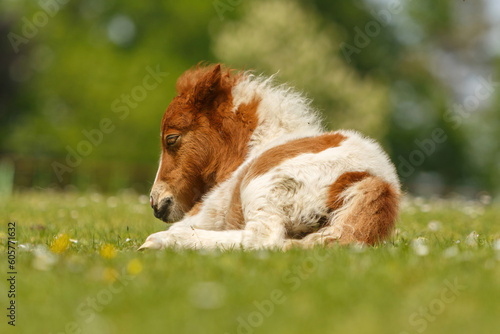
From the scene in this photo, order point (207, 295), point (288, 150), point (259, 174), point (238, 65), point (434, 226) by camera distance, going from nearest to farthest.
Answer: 1. point (207, 295)
2. point (259, 174)
3. point (288, 150)
4. point (434, 226)
5. point (238, 65)

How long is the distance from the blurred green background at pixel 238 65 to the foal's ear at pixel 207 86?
20.0 meters

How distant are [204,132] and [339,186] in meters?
1.98

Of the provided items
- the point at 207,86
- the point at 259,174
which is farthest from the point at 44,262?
the point at 207,86

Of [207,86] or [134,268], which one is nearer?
[134,268]

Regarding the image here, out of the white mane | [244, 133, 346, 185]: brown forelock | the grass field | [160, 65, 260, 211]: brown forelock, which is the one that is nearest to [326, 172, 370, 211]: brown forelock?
[244, 133, 346, 185]: brown forelock

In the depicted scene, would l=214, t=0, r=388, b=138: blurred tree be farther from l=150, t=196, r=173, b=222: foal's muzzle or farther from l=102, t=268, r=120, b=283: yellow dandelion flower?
l=102, t=268, r=120, b=283: yellow dandelion flower

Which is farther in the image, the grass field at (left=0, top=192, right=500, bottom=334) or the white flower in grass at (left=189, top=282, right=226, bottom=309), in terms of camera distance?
the white flower in grass at (left=189, top=282, right=226, bottom=309)

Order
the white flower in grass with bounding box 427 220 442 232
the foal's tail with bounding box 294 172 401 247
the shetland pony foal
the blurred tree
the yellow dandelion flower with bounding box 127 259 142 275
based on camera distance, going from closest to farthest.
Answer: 1. the yellow dandelion flower with bounding box 127 259 142 275
2. the foal's tail with bounding box 294 172 401 247
3. the shetland pony foal
4. the white flower in grass with bounding box 427 220 442 232
5. the blurred tree

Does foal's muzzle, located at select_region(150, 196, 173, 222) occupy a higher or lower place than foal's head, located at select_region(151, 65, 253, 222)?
lower

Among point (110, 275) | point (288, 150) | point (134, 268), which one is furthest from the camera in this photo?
point (288, 150)

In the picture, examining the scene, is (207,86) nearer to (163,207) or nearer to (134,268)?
(163,207)

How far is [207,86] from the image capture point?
694 centimetres

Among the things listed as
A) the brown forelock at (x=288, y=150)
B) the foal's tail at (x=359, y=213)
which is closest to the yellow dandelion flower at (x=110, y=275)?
the foal's tail at (x=359, y=213)

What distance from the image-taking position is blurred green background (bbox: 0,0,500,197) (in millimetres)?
28203
